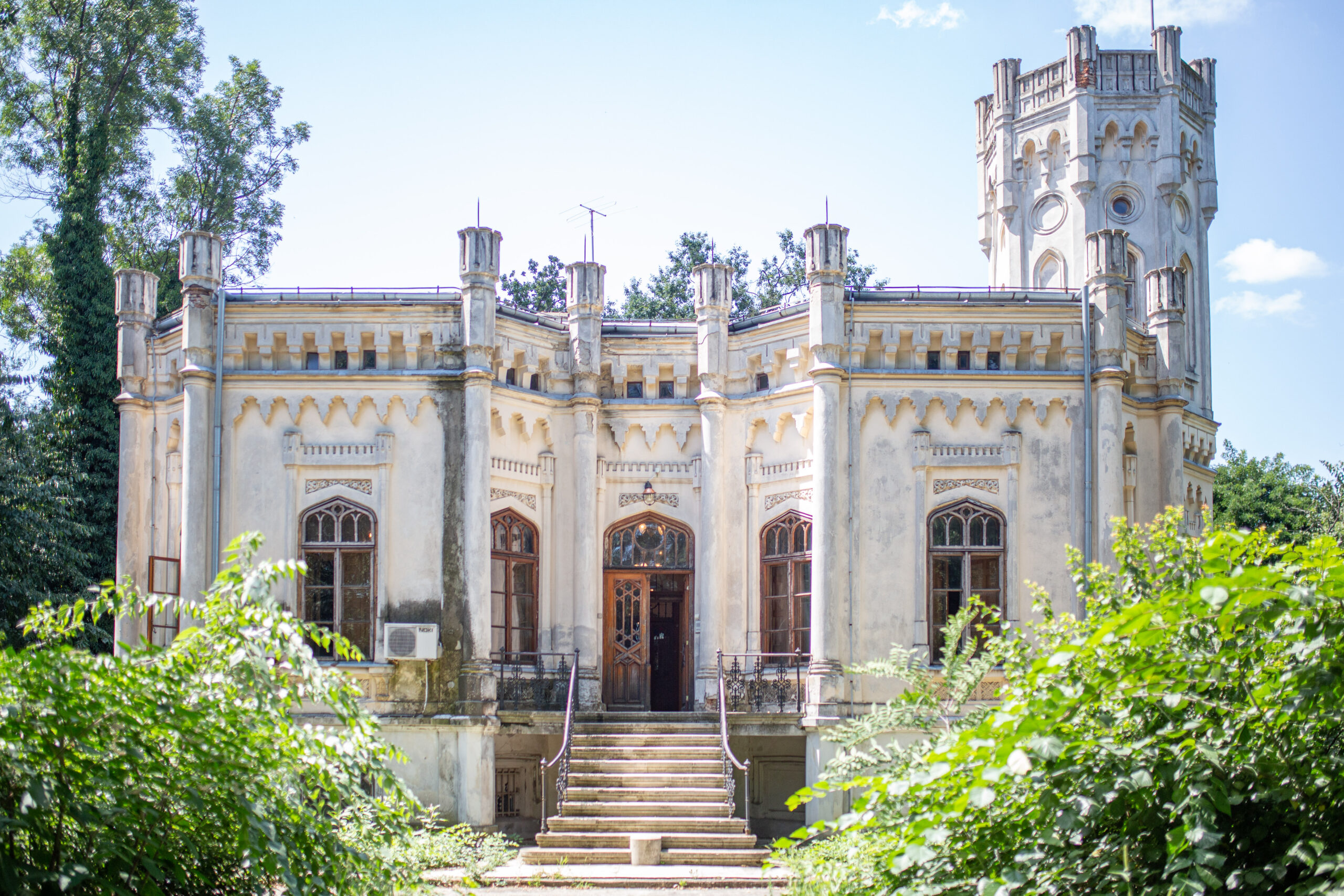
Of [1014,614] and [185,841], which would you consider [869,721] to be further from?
[1014,614]

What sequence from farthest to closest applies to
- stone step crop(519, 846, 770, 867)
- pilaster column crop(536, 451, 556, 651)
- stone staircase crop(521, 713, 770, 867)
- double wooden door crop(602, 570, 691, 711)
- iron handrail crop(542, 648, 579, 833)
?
1. double wooden door crop(602, 570, 691, 711)
2. pilaster column crop(536, 451, 556, 651)
3. iron handrail crop(542, 648, 579, 833)
4. stone staircase crop(521, 713, 770, 867)
5. stone step crop(519, 846, 770, 867)

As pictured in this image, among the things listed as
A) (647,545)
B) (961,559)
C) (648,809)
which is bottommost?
(648,809)

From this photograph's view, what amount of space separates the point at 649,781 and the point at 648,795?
0.26 metres

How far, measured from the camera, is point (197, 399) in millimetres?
18719

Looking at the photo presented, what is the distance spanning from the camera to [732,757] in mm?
16500

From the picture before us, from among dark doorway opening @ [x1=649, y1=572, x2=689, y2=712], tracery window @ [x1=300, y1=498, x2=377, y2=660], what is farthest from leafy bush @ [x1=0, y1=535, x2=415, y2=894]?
dark doorway opening @ [x1=649, y1=572, x2=689, y2=712]

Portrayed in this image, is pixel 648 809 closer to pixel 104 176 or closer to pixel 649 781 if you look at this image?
pixel 649 781

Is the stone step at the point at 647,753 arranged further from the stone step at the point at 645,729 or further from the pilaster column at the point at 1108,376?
the pilaster column at the point at 1108,376

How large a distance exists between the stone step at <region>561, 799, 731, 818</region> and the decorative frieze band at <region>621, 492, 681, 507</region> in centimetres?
503

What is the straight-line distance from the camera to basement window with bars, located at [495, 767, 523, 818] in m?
19.2

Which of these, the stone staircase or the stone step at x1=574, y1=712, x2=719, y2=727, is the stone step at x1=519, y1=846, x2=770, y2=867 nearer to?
the stone staircase

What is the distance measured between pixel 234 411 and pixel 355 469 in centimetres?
194

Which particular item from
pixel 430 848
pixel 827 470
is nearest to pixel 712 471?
pixel 827 470

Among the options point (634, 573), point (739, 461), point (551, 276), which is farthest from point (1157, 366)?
point (551, 276)
